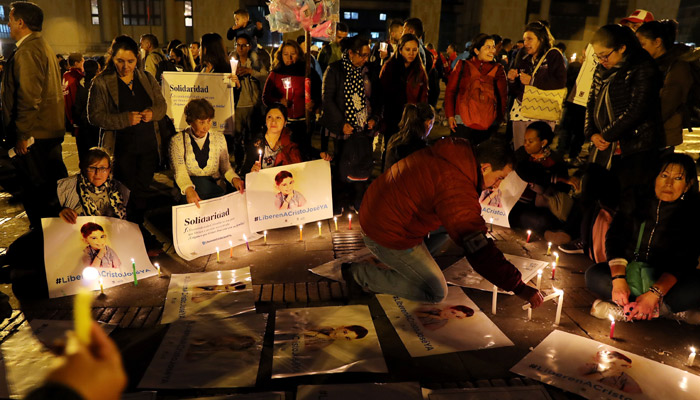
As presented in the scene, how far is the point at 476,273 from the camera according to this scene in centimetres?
428

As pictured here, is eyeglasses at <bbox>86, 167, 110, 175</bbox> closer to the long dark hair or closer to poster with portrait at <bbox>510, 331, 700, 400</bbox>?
the long dark hair

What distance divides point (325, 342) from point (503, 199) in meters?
2.92

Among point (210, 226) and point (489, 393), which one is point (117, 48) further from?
point (489, 393)

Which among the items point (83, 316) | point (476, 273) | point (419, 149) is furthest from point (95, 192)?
point (83, 316)

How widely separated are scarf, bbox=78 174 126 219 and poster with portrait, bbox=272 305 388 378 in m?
1.76

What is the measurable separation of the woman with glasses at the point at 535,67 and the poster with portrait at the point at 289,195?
2830 millimetres

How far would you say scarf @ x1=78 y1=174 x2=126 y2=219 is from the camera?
163 inches

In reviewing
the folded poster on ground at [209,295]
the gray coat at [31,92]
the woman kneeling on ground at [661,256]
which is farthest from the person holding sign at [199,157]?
the woman kneeling on ground at [661,256]

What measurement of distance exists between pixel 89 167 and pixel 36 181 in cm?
129

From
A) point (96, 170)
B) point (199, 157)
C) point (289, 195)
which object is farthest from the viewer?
point (289, 195)

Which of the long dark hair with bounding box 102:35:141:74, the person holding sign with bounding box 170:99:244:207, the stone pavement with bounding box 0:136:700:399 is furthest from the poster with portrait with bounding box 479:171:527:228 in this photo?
the long dark hair with bounding box 102:35:141:74

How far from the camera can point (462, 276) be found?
13.9 feet

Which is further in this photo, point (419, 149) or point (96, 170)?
point (96, 170)

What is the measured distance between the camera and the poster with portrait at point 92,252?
383 centimetres
